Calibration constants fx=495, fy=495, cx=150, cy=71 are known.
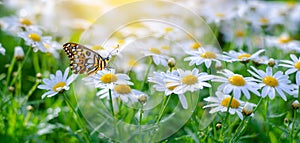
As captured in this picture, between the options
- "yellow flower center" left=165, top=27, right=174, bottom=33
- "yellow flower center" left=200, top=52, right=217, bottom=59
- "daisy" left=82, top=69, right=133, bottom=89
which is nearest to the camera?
"daisy" left=82, top=69, right=133, bottom=89

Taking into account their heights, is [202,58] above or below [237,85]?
above

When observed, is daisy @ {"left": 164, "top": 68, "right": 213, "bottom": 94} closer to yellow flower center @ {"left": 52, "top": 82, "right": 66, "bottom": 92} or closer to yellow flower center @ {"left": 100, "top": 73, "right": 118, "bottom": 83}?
yellow flower center @ {"left": 100, "top": 73, "right": 118, "bottom": 83}

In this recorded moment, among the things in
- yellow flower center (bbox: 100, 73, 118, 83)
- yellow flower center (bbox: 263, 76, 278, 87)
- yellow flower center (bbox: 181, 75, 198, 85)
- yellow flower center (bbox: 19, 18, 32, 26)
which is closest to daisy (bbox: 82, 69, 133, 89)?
yellow flower center (bbox: 100, 73, 118, 83)

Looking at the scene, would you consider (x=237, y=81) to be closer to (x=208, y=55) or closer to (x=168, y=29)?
(x=208, y=55)

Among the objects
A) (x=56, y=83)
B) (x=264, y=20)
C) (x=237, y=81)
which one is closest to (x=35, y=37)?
(x=56, y=83)

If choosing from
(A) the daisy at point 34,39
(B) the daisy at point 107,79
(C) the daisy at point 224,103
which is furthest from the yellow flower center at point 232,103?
(A) the daisy at point 34,39

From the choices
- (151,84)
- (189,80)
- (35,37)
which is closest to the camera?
(189,80)

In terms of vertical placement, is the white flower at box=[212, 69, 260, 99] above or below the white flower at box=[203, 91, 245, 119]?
above

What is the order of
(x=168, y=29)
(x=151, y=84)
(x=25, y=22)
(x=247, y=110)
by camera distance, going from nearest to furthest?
(x=247, y=110) < (x=151, y=84) < (x=25, y=22) < (x=168, y=29)
